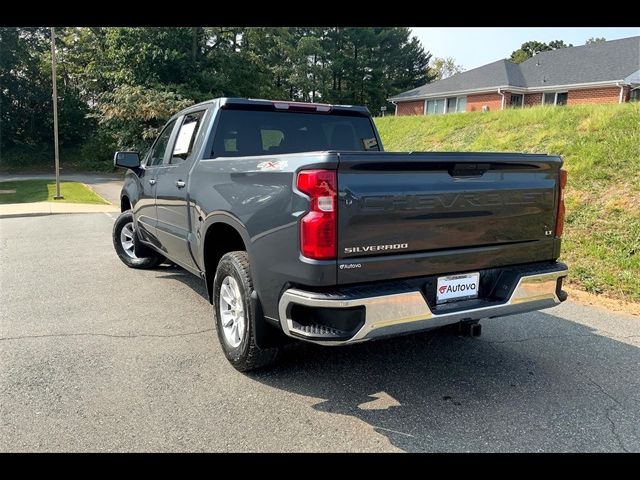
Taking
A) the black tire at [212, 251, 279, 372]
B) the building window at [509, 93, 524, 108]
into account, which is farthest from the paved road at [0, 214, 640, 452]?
the building window at [509, 93, 524, 108]

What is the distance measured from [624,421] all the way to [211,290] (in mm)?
3212

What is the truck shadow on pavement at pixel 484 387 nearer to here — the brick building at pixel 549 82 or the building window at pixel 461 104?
the brick building at pixel 549 82

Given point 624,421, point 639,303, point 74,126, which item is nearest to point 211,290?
point 624,421

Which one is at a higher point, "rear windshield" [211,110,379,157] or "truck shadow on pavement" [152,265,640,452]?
"rear windshield" [211,110,379,157]

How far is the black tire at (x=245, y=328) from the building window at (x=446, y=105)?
32.5 m

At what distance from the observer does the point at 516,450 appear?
9.16 feet

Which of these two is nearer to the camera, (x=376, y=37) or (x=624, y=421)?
(x=624, y=421)

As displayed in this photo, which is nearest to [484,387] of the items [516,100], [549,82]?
[549,82]

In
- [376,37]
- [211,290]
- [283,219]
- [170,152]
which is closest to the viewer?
[283,219]

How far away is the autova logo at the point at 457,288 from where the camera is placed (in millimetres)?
3214

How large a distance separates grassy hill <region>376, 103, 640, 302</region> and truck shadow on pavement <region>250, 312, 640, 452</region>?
228 centimetres

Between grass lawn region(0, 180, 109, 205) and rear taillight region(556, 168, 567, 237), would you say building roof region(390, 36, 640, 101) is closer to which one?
grass lawn region(0, 180, 109, 205)

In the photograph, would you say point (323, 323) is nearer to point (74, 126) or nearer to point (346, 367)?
point (346, 367)

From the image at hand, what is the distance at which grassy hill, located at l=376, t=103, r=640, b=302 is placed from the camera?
654 cm
